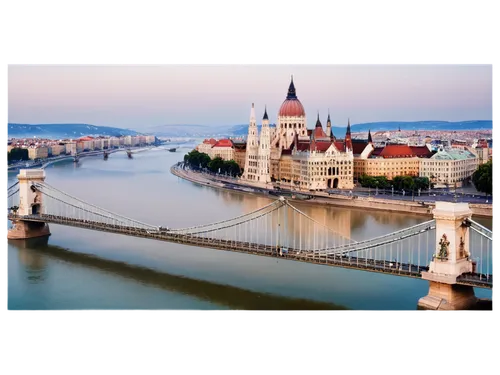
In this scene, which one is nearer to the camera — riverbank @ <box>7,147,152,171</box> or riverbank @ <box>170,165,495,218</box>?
riverbank @ <box>170,165,495,218</box>

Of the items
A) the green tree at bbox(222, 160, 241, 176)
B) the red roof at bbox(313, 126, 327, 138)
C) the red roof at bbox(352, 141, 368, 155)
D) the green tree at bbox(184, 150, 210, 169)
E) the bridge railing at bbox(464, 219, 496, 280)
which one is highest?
the red roof at bbox(313, 126, 327, 138)

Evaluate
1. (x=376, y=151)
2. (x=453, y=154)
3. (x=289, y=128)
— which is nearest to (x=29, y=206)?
(x=453, y=154)

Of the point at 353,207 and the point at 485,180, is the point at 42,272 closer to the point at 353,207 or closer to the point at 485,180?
the point at 485,180

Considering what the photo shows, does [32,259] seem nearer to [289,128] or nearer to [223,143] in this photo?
[223,143]

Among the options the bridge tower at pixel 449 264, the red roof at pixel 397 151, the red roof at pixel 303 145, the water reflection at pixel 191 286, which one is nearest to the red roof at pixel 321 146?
the red roof at pixel 303 145

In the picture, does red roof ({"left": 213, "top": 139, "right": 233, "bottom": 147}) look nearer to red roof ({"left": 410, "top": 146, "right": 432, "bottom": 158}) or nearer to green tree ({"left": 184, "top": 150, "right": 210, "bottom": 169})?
green tree ({"left": 184, "top": 150, "right": 210, "bottom": 169})

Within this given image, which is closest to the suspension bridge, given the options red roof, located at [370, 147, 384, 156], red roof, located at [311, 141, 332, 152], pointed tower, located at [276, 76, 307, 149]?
red roof, located at [370, 147, 384, 156]
